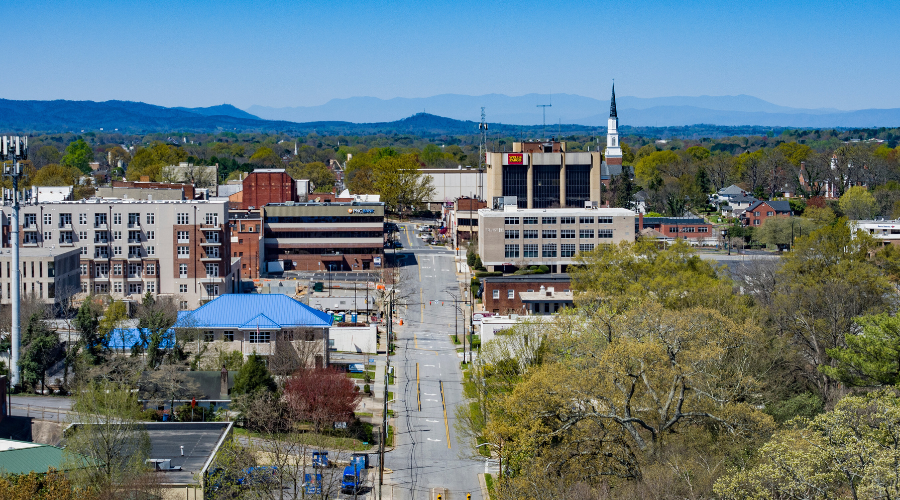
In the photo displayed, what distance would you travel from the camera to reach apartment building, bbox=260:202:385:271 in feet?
303

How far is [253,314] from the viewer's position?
2302 inches

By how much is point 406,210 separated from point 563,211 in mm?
48723

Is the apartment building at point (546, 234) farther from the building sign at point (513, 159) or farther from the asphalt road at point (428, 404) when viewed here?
the building sign at point (513, 159)

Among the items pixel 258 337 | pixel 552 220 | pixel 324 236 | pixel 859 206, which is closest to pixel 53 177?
pixel 324 236

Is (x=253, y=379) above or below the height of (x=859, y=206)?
below

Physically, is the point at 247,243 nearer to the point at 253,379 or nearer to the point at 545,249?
the point at 545,249

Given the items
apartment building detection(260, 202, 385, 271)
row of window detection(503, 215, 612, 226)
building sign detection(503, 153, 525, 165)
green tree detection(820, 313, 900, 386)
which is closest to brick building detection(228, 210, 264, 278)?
apartment building detection(260, 202, 385, 271)

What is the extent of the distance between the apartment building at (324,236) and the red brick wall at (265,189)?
1254cm

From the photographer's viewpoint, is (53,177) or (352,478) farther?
(53,177)

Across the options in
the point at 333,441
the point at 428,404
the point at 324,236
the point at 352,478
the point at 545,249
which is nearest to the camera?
the point at 352,478

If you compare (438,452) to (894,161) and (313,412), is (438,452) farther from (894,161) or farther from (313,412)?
(894,161)

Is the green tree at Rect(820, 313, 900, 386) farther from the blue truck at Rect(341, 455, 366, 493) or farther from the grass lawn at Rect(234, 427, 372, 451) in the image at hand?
the grass lawn at Rect(234, 427, 372, 451)

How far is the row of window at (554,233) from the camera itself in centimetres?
9000

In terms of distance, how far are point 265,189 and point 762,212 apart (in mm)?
57513
